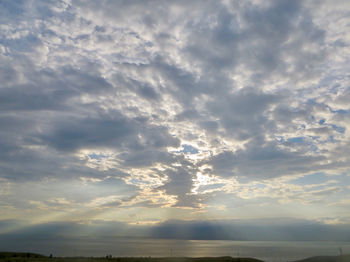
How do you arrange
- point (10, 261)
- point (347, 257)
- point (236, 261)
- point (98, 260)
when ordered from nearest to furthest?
point (10, 261), point (98, 260), point (236, 261), point (347, 257)

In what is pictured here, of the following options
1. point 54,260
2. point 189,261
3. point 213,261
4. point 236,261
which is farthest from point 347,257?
point 54,260

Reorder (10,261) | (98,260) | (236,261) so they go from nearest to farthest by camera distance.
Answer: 1. (10,261)
2. (98,260)
3. (236,261)

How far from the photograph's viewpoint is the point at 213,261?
52.4 meters

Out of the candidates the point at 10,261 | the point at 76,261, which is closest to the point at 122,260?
the point at 76,261

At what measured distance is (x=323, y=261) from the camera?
202ft

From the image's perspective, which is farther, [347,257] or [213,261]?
[347,257]

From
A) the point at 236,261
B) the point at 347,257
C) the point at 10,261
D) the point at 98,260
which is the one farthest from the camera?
the point at 347,257

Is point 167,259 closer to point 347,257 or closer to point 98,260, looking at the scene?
point 98,260

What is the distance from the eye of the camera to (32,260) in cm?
Result: 4531

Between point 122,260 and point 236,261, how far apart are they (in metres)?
21.9

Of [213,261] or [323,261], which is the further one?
[323,261]

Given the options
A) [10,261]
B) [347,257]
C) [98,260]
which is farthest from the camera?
[347,257]

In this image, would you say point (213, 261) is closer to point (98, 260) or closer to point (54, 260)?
point (98, 260)

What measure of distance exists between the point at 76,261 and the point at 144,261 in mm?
11841
